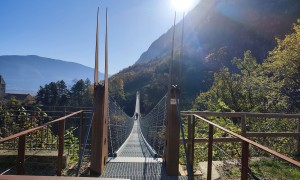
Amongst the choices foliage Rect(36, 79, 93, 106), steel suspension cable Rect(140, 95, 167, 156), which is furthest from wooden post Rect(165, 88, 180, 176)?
foliage Rect(36, 79, 93, 106)

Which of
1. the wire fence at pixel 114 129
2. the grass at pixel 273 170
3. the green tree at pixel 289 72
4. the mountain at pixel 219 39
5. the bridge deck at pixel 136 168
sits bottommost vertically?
the grass at pixel 273 170

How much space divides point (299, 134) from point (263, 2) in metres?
55.5

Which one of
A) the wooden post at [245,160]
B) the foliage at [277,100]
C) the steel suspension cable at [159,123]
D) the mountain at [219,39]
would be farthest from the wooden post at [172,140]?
the mountain at [219,39]

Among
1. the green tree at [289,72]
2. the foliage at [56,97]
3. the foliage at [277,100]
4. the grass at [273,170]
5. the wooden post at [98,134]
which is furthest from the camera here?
the foliage at [56,97]

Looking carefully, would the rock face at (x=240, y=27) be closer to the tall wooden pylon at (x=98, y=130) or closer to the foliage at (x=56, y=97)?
the foliage at (x=56, y=97)

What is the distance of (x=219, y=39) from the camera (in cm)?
6309

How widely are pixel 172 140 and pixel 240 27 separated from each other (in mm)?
58263

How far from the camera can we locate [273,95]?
8977mm

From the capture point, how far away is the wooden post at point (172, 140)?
11.9ft

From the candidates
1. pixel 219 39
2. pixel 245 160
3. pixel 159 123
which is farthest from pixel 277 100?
pixel 219 39

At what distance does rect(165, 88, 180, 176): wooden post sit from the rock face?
31.6 m

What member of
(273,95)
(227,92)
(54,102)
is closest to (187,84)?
(54,102)

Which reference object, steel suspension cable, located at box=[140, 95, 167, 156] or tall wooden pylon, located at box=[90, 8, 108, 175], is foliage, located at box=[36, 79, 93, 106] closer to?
steel suspension cable, located at box=[140, 95, 167, 156]

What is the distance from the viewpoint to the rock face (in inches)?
1762
